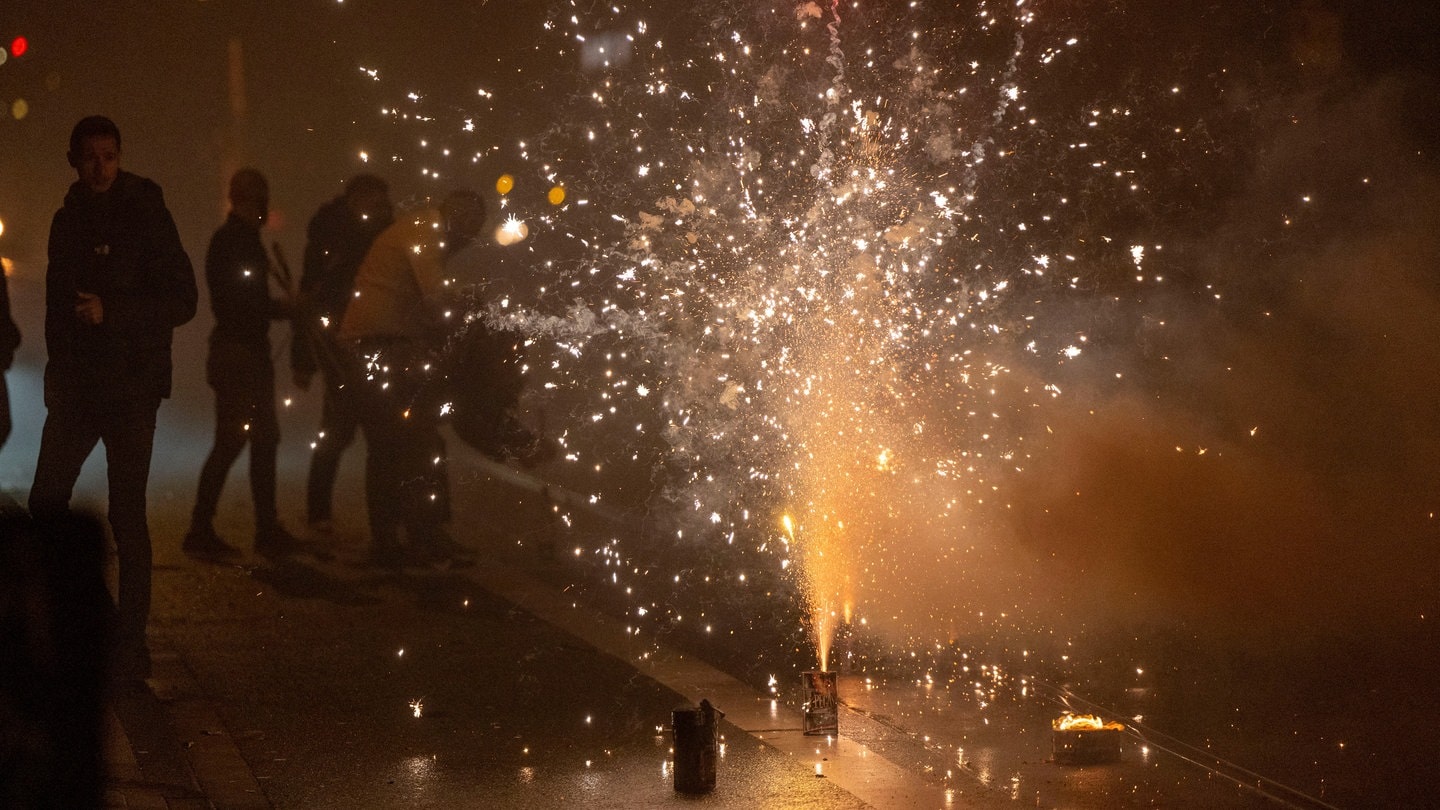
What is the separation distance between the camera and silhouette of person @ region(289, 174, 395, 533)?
319 inches

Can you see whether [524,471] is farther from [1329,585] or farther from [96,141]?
[1329,585]

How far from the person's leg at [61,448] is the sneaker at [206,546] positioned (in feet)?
8.46

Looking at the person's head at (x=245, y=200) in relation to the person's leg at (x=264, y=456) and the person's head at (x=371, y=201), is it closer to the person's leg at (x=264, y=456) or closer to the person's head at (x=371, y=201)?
the person's head at (x=371, y=201)

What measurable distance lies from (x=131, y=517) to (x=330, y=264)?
11.2ft

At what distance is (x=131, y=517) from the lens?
5.00 m

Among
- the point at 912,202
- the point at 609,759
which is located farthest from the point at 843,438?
the point at 609,759

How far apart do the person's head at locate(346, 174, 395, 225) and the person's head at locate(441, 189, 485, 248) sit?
15.1 inches

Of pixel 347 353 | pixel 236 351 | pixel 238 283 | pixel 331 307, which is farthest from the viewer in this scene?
pixel 347 353

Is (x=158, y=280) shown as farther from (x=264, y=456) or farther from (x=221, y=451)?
(x=264, y=456)

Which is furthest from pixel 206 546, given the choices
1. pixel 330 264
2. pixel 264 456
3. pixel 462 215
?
pixel 462 215

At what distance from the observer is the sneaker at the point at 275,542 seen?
781 centimetres

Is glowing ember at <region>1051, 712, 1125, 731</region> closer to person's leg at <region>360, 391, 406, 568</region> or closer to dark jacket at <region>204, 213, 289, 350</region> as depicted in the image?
person's leg at <region>360, 391, 406, 568</region>

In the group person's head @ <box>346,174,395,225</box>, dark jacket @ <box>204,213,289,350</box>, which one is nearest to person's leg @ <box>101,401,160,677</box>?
dark jacket @ <box>204,213,289,350</box>

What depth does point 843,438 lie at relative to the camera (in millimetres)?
Answer: 7219
